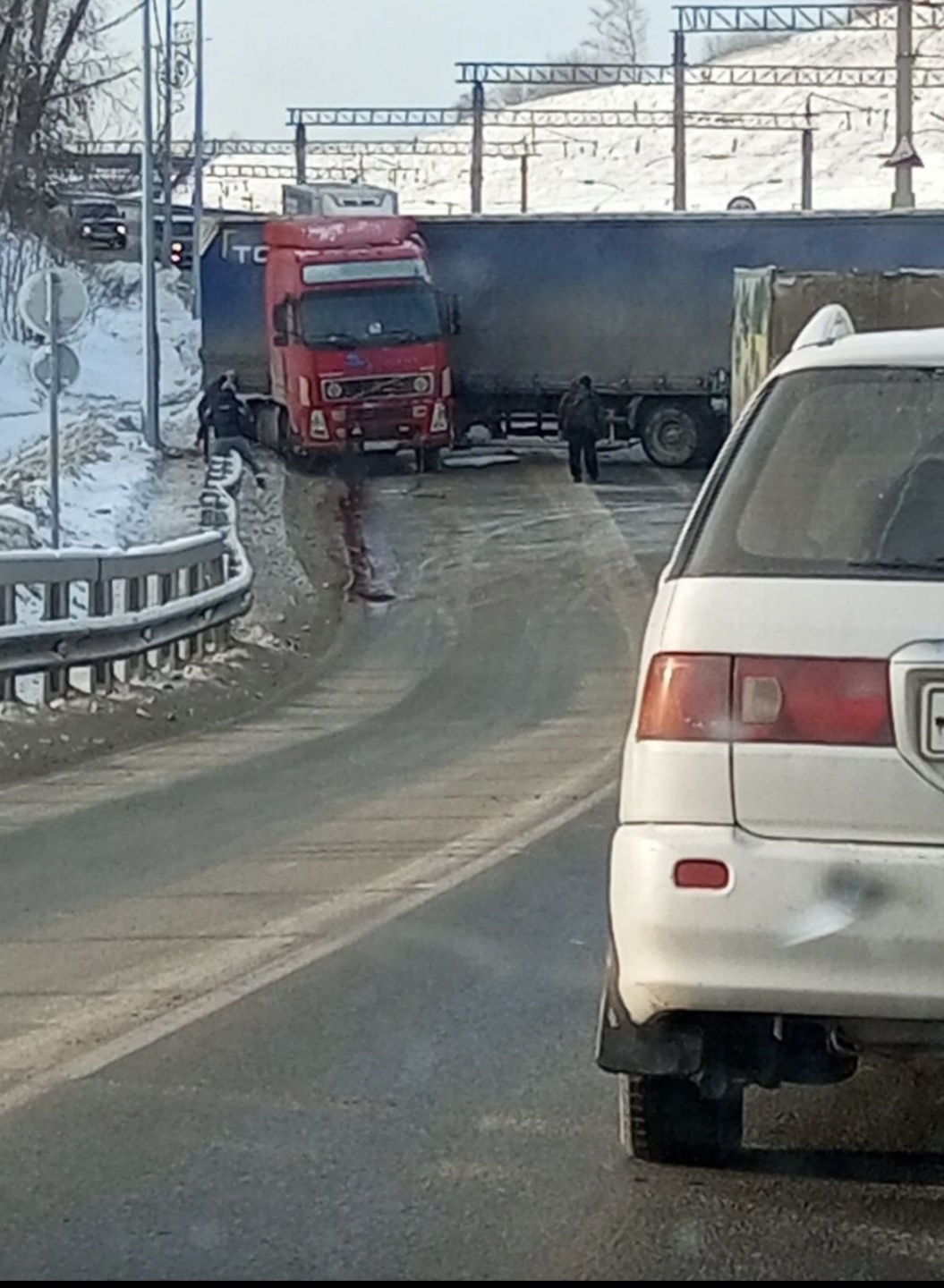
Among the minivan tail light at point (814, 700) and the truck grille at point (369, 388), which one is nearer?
the minivan tail light at point (814, 700)

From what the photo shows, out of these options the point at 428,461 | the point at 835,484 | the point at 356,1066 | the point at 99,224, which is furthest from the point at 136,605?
the point at 99,224

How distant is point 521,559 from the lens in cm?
2431

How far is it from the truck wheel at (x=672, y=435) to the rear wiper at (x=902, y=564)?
29294 mm

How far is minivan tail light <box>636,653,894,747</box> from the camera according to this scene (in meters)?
4.25

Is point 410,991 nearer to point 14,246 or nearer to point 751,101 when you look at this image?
point 14,246

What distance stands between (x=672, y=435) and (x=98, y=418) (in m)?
11.9

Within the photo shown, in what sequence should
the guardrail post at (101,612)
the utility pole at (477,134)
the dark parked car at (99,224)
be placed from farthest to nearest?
the utility pole at (477,134)
the dark parked car at (99,224)
the guardrail post at (101,612)

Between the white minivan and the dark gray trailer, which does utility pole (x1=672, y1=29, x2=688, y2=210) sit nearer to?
the dark gray trailer

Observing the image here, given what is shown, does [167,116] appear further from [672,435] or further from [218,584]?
[218,584]

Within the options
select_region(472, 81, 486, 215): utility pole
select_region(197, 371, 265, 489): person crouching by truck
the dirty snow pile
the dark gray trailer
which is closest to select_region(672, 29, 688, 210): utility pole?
select_region(472, 81, 486, 215): utility pole

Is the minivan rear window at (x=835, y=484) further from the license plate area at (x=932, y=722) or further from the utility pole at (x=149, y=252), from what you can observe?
the utility pole at (x=149, y=252)

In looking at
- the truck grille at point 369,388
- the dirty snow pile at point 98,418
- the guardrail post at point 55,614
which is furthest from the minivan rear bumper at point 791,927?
the truck grille at point 369,388

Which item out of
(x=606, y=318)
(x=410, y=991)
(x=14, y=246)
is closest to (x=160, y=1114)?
(x=410, y=991)

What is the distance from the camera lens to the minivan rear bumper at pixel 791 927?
4.23m
